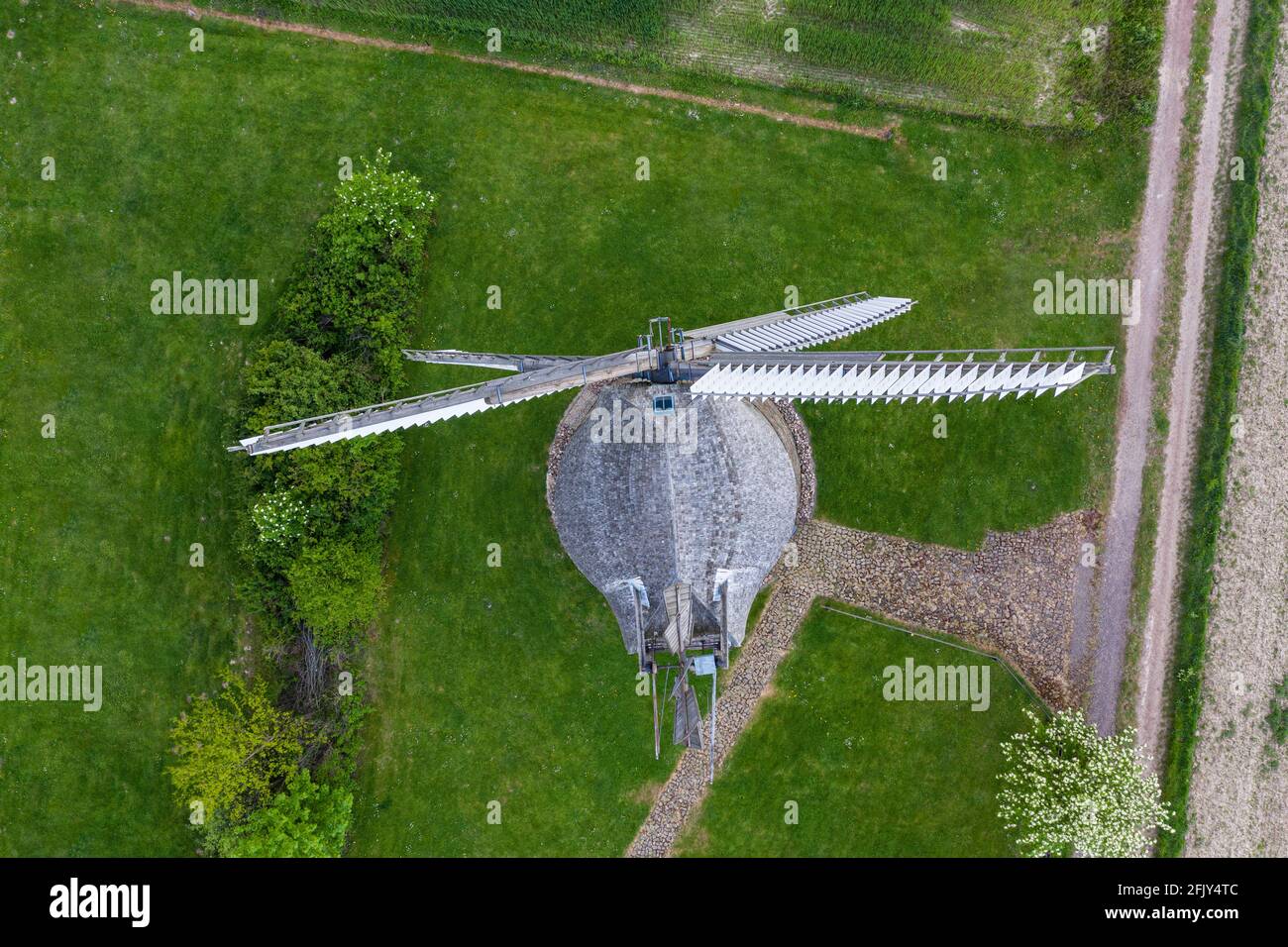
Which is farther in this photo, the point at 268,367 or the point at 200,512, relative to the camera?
the point at 200,512

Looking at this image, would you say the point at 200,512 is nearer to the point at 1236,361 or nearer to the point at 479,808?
the point at 479,808

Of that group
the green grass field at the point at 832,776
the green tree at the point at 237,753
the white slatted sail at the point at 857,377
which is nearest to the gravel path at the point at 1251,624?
the green grass field at the point at 832,776

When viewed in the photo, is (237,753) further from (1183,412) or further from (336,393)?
(1183,412)

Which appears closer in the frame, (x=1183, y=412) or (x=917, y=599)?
(x=917, y=599)

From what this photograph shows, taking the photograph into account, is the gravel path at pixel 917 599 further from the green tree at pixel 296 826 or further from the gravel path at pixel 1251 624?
the green tree at pixel 296 826

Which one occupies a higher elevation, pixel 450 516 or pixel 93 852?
pixel 450 516

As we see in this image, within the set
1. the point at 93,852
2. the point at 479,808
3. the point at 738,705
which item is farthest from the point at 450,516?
the point at 93,852

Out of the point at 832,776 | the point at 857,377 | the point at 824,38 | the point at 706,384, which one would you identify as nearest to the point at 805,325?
the point at 857,377
